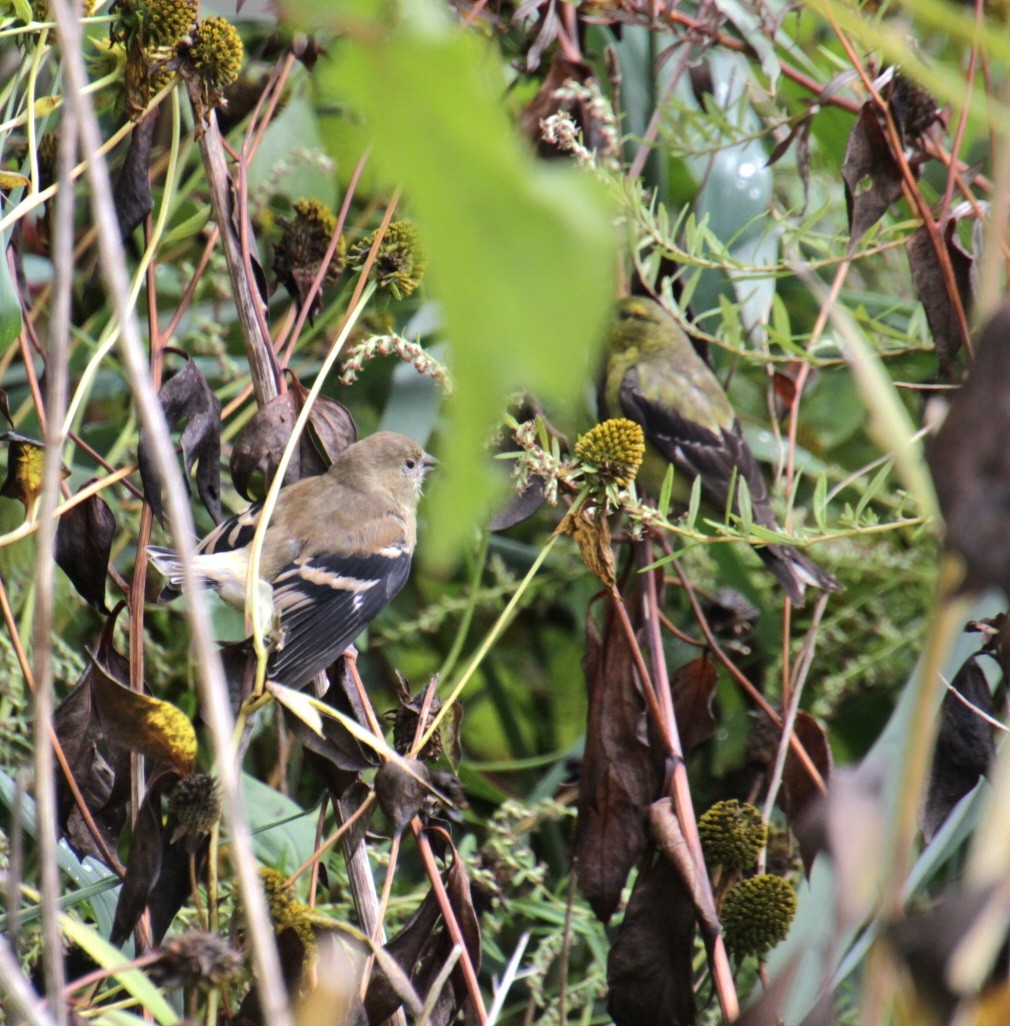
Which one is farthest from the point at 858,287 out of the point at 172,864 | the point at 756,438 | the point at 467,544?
the point at 172,864

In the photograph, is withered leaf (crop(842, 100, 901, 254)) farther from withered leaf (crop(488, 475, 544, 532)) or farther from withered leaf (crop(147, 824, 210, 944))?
withered leaf (crop(147, 824, 210, 944))

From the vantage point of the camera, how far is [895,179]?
1.56 m

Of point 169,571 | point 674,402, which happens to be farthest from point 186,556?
point 674,402

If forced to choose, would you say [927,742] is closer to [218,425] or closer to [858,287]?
[218,425]

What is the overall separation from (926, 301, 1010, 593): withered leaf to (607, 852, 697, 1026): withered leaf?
104 centimetres

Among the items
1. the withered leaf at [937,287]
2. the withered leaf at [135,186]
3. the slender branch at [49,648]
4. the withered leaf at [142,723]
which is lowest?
the withered leaf at [142,723]

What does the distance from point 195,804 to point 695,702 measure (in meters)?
0.90

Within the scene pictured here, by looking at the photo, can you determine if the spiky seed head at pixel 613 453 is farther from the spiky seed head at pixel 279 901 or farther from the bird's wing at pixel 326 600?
the spiky seed head at pixel 279 901

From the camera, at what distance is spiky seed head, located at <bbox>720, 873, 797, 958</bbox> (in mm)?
1479

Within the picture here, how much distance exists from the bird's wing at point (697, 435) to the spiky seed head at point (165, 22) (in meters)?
1.57

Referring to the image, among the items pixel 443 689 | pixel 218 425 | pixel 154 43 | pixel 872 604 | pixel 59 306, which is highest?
pixel 59 306

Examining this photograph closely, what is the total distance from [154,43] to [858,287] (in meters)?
2.15

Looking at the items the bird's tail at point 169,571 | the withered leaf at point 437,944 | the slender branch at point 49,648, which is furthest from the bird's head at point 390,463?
the slender branch at point 49,648

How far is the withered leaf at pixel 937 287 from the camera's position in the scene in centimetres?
155
